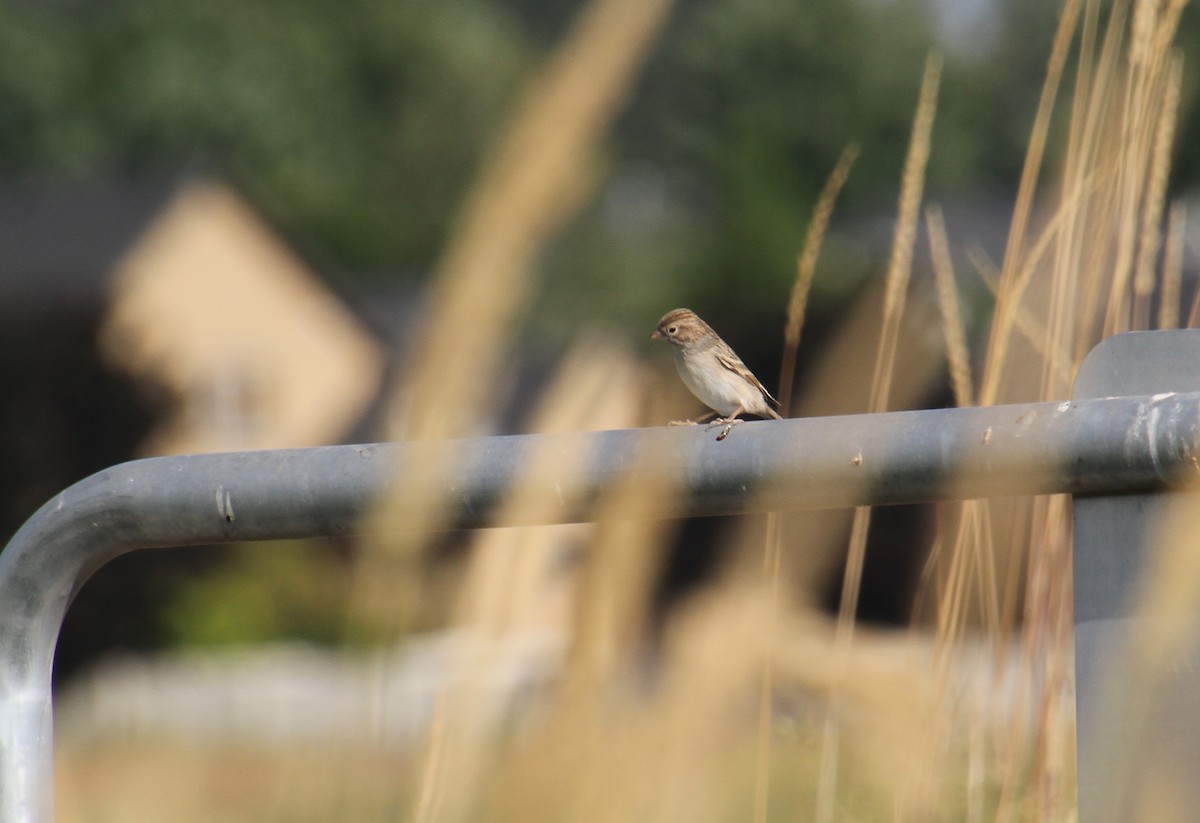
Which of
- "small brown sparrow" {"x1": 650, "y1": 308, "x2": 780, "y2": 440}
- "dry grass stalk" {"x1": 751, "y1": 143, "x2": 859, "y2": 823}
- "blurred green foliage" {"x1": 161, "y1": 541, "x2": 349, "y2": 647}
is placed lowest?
"dry grass stalk" {"x1": 751, "y1": 143, "x2": 859, "y2": 823}

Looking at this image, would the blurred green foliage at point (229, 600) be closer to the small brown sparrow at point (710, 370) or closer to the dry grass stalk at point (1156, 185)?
the small brown sparrow at point (710, 370)

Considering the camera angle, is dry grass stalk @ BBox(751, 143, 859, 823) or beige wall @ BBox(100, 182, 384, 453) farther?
beige wall @ BBox(100, 182, 384, 453)

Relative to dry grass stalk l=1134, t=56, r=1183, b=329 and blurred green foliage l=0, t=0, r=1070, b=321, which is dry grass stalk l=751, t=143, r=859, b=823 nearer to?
dry grass stalk l=1134, t=56, r=1183, b=329

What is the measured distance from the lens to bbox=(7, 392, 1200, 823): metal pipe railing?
1179mm

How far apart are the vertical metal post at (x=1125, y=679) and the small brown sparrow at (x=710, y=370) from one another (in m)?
3.67

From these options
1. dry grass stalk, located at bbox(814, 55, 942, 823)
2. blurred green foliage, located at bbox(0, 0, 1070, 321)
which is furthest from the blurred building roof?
dry grass stalk, located at bbox(814, 55, 942, 823)

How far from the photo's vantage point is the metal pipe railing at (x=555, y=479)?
1179 millimetres

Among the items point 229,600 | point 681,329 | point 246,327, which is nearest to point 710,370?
point 681,329

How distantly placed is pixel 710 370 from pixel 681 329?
43cm

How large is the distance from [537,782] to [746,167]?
4657 cm

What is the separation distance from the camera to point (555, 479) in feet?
3.94

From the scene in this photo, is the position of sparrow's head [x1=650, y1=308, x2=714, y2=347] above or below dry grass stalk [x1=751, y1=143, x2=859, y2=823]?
above

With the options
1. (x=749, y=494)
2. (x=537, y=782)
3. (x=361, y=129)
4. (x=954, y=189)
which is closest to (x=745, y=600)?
(x=749, y=494)

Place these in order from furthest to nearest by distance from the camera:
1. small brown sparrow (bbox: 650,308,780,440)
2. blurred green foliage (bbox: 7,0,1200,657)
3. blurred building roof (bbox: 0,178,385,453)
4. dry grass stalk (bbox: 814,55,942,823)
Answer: blurred green foliage (bbox: 7,0,1200,657), blurred building roof (bbox: 0,178,385,453), small brown sparrow (bbox: 650,308,780,440), dry grass stalk (bbox: 814,55,942,823)
